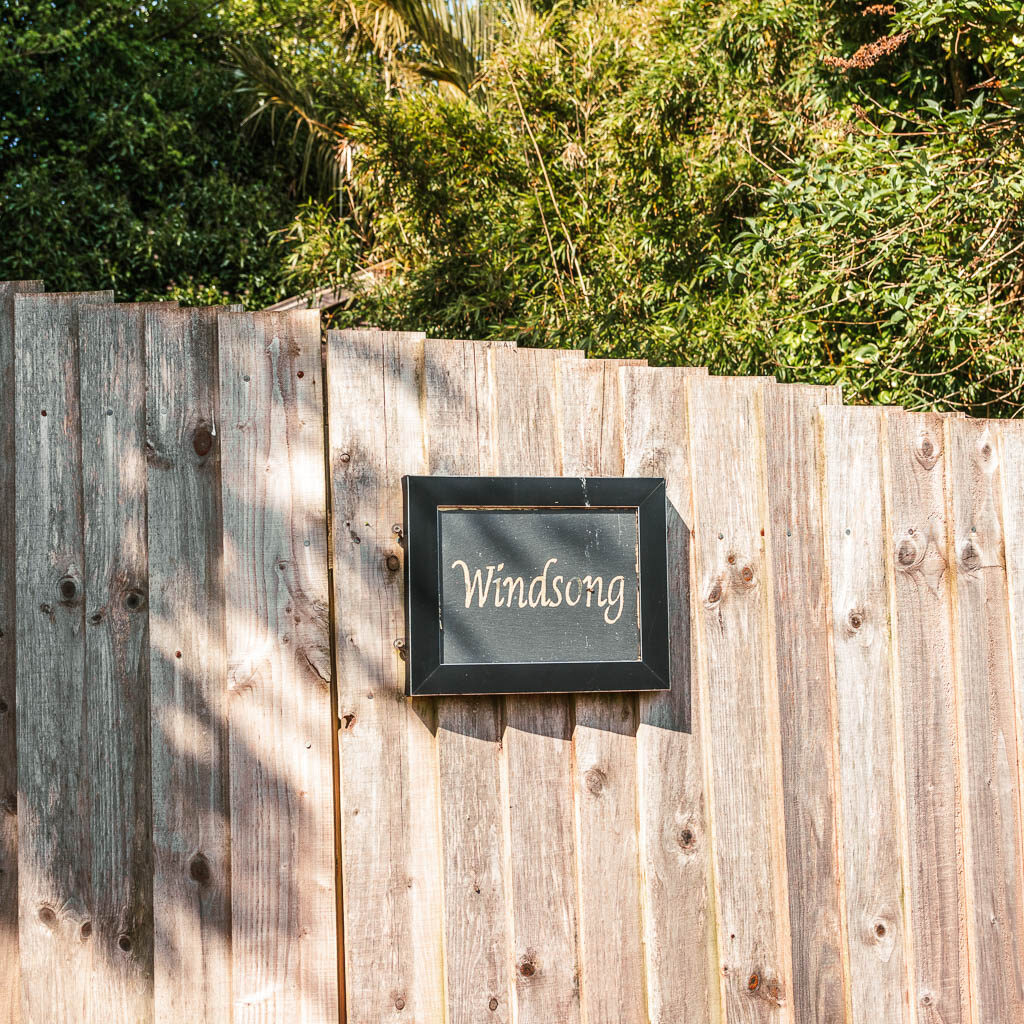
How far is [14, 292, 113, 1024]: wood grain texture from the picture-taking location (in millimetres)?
1533

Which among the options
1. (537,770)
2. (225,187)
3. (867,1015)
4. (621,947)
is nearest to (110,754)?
(537,770)

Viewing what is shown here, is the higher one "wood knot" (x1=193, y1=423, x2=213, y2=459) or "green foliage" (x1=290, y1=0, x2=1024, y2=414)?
"green foliage" (x1=290, y1=0, x2=1024, y2=414)

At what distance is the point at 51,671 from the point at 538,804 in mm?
872

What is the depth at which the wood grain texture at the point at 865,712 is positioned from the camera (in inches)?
75.2

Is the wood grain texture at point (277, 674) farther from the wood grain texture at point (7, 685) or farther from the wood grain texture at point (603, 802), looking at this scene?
the wood grain texture at point (603, 802)

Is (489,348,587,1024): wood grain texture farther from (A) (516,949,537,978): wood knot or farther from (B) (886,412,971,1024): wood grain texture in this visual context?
(B) (886,412,971,1024): wood grain texture

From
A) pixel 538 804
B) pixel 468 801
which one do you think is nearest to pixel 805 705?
pixel 538 804

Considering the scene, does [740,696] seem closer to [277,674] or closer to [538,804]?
[538,804]

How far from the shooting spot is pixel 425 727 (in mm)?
1701

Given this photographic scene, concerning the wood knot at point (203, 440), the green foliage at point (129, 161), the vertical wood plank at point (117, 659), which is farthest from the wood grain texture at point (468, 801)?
the green foliage at point (129, 161)

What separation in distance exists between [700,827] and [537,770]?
347mm

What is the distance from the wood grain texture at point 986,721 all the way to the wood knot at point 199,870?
154 cm

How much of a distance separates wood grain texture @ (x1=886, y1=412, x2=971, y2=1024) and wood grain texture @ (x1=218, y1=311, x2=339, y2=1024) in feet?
3.91

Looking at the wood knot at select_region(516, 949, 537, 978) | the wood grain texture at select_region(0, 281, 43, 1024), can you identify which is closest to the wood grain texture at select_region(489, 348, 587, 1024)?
the wood knot at select_region(516, 949, 537, 978)
